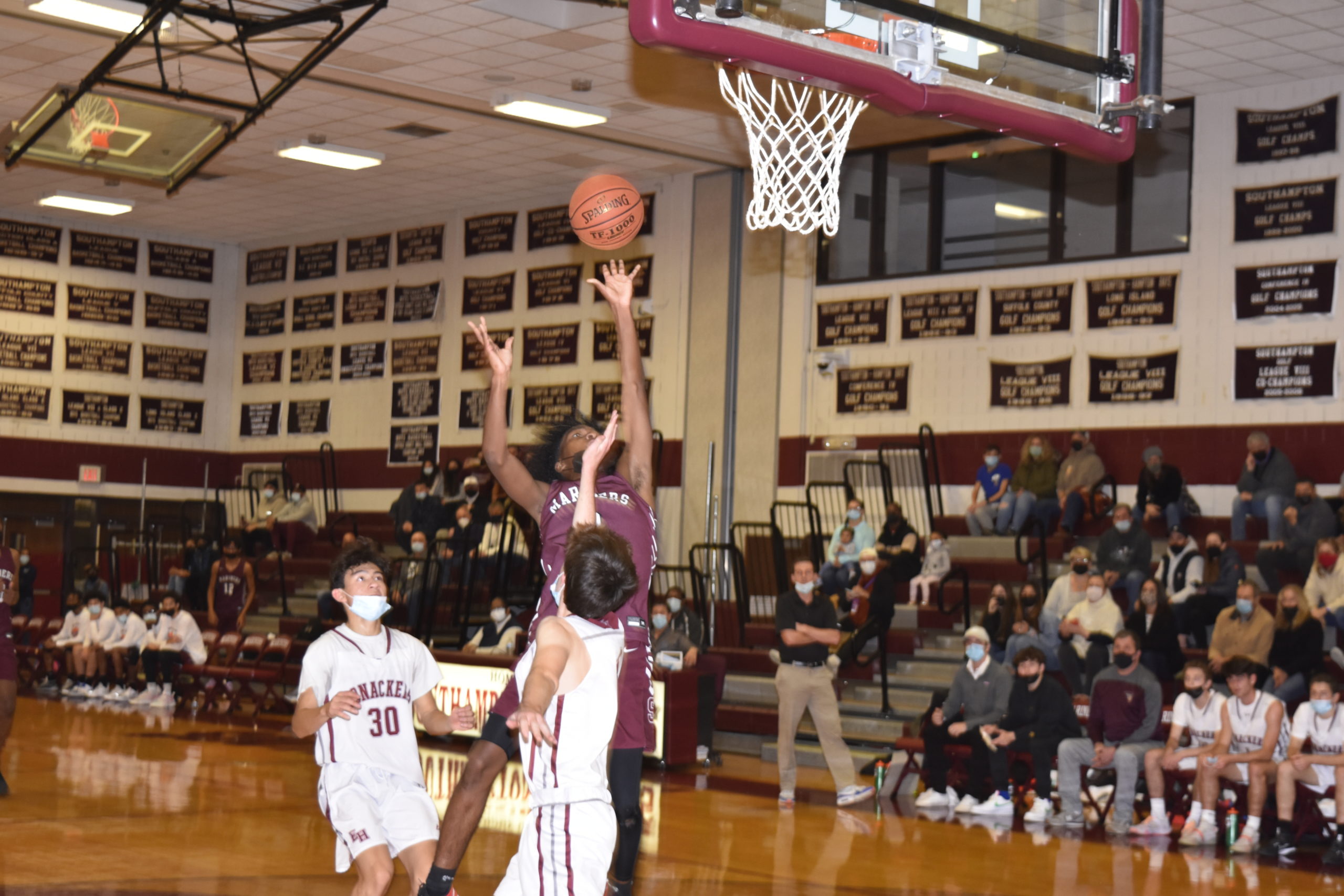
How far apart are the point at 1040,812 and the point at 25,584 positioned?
51.8 ft

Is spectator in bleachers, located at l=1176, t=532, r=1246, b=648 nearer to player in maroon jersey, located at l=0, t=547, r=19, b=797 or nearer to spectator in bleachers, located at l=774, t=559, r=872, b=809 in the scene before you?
spectator in bleachers, located at l=774, t=559, r=872, b=809

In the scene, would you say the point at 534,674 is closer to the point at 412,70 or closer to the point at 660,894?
the point at 660,894

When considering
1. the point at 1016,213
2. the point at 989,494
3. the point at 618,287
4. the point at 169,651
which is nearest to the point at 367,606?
the point at 618,287

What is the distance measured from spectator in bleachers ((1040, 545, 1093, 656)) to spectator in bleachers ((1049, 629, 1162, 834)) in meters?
1.99

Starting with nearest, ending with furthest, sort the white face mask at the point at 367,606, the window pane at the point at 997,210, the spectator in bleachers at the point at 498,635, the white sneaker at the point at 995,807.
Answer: the white face mask at the point at 367,606
the white sneaker at the point at 995,807
the spectator in bleachers at the point at 498,635
the window pane at the point at 997,210

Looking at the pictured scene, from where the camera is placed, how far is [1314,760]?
10469 mm

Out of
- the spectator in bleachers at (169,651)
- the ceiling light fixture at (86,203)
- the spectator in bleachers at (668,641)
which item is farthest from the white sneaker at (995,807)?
the ceiling light fixture at (86,203)

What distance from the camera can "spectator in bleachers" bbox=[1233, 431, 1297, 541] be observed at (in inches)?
556

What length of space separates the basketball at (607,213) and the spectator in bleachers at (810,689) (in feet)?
14.8

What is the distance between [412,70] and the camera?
15.5m

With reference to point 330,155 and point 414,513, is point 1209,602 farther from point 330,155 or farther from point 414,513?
point 330,155

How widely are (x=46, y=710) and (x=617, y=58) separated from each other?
31.0 ft

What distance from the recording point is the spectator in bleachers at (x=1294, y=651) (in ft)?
38.9

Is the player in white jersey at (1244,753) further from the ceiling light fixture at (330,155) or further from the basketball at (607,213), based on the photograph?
the ceiling light fixture at (330,155)
